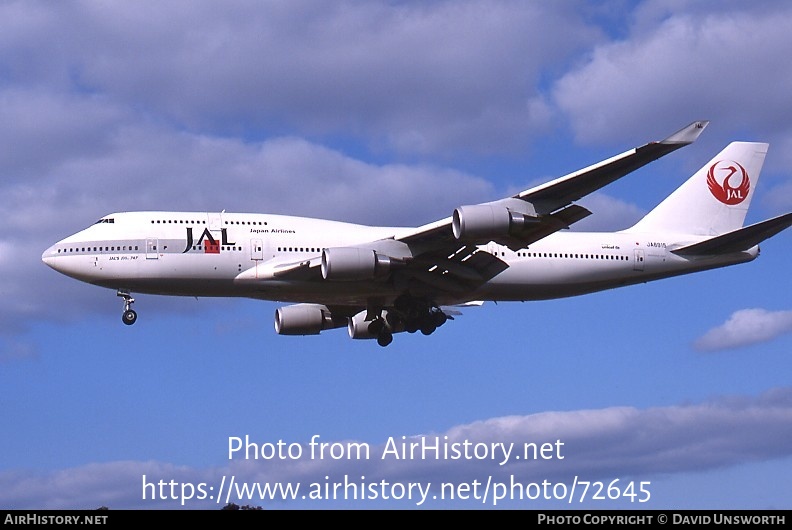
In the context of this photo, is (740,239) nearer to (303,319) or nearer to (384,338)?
(384,338)

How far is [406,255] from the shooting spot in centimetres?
4525

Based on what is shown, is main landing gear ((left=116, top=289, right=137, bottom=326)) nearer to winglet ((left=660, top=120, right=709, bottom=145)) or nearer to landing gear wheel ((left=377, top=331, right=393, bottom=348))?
landing gear wheel ((left=377, top=331, right=393, bottom=348))

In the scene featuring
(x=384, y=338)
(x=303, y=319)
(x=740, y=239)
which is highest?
(x=303, y=319)

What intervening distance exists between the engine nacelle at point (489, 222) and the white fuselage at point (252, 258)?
14.2ft

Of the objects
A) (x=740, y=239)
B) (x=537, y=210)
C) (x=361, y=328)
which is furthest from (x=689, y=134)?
(x=361, y=328)

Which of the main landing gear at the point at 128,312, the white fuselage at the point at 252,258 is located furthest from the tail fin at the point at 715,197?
the main landing gear at the point at 128,312

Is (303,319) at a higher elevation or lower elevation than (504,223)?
higher

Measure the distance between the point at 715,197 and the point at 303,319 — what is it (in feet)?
62.3

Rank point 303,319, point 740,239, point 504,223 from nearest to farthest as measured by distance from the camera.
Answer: point 504,223
point 740,239
point 303,319

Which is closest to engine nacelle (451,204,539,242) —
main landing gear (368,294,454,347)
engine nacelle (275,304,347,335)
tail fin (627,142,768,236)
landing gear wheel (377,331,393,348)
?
main landing gear (368,294,454,347)

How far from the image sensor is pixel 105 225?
45.4 metres

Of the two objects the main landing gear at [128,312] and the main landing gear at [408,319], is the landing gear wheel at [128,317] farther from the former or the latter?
the main landing gear at [408,319]
